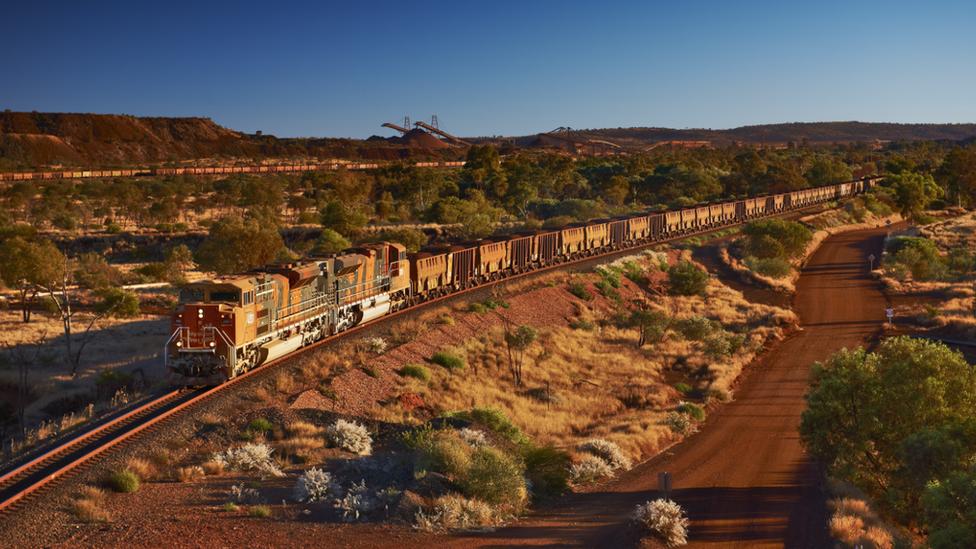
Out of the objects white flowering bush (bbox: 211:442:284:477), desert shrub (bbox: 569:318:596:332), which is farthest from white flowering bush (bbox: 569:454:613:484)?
desert shrub (bbox: 569:318:596:332)

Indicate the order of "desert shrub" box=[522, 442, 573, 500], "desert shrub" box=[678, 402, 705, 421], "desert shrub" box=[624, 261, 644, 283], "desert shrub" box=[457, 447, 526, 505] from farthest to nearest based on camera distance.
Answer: "desert shrub" box=[624, 261, 644, 283] → "desert shrub" box=[678, 402, 705, 421] → "desert shrub" box=[522, 442, 573, 500] → "desert shrub" box=[457, 447, 526, 505]

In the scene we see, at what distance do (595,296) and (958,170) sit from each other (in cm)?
10079

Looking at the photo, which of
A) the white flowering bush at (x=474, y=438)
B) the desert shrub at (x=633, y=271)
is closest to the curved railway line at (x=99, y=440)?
the white flowering bush at (x=474, y=438)

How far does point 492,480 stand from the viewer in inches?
619

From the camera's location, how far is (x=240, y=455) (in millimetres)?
16797

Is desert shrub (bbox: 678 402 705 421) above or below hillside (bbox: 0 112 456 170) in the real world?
below

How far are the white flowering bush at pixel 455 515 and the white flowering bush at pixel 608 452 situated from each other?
7051 mm

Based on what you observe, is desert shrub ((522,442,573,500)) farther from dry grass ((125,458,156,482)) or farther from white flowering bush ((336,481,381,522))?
dry grass ((125,458,156,482))

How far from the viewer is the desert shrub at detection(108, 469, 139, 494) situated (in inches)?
580

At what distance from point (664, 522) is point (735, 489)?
574 cm

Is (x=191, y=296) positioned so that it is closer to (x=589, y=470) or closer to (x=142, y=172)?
(x=589, y=470)

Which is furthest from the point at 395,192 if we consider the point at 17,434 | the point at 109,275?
the point at 17,434

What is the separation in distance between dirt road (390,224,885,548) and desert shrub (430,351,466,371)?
9.42m

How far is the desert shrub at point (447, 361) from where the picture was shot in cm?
2859
